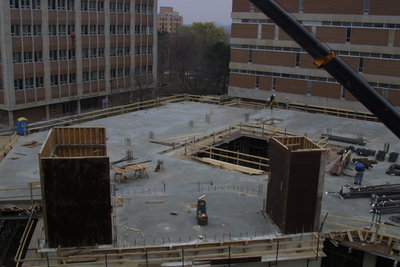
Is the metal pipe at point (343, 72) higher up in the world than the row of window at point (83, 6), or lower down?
lower down

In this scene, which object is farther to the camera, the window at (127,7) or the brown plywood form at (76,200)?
the window at (127,7)

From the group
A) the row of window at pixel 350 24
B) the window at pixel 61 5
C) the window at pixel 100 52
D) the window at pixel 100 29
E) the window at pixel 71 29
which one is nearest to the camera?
the row of window at pixel 350 24

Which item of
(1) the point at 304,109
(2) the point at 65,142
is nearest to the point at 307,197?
(2) the point at 65,142

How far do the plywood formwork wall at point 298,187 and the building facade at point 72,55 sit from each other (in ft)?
127

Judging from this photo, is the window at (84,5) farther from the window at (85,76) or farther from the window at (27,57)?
the window at (27,57)

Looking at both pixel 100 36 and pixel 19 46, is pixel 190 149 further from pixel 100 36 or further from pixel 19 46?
pixel 100 36

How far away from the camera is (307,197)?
706 inches

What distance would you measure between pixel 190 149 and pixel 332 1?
2944cm

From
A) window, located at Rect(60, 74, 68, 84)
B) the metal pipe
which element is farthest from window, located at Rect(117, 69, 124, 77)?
the metal pipe

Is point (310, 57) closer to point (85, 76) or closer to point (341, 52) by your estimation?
point (341, 52)

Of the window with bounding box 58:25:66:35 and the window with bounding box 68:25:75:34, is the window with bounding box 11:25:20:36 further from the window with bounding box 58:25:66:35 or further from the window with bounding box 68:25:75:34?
the window with bounding box 68:25:75:34

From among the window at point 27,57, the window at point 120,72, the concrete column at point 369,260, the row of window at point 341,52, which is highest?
the row of window at point 341,52

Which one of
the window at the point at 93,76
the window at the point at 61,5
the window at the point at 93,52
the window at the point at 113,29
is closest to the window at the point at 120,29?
the window at the point at 113,29

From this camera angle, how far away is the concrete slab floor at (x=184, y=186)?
60.0 feet
